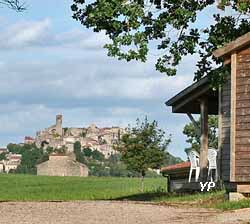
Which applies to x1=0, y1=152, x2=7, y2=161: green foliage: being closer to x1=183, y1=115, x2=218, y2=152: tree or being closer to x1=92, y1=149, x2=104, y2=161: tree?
x1=92, y1=149, x2=104, y2=161: tree

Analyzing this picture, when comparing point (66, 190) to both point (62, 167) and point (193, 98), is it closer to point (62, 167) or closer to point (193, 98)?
point (193, 98)

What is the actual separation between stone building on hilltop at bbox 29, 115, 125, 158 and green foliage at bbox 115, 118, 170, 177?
243 feet

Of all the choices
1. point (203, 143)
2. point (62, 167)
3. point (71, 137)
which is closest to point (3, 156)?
point (71, 137)

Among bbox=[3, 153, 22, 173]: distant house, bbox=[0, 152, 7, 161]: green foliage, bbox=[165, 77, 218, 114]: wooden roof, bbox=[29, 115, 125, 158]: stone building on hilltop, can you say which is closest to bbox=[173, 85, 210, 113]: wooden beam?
bbox=[165, 77, 218, 114]: wooden roof

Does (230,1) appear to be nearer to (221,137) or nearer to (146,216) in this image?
(146,216)

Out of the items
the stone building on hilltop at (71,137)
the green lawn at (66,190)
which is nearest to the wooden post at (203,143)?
the green lawn at (66,190)

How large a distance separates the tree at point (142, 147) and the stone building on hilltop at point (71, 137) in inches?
2910

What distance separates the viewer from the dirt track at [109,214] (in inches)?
607

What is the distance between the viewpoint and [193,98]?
28.9 m

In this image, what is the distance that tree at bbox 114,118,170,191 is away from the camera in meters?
42.9

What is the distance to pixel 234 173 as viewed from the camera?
20.3 metres

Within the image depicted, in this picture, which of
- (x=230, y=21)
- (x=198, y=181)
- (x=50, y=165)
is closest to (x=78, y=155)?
(x=50, y=165)

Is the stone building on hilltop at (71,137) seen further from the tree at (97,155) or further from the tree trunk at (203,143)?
the tree trunk at (203,143)

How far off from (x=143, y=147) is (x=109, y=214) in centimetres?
2651
